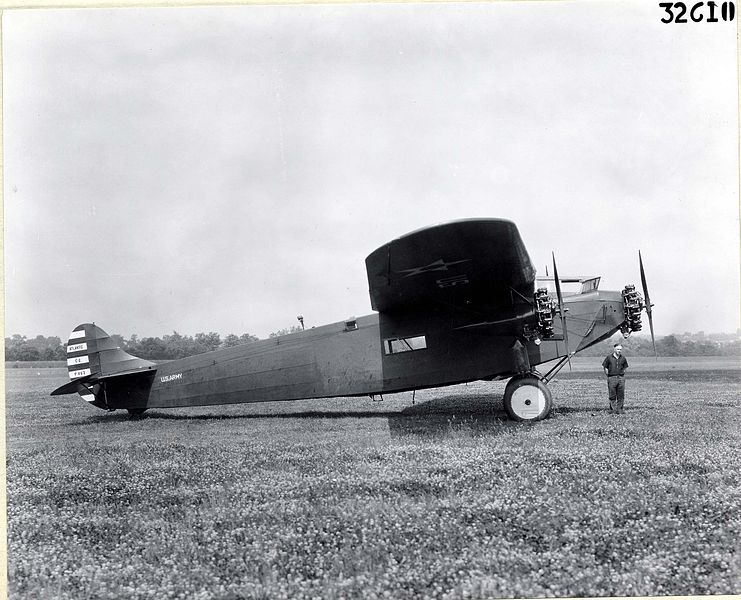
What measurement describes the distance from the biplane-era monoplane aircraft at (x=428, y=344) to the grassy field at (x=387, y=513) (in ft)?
3.85

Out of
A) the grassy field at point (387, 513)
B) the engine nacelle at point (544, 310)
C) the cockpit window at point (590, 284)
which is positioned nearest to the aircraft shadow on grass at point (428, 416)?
the grassy field at point (387, 513)

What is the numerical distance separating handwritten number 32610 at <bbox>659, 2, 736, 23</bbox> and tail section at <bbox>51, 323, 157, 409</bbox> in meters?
11.1

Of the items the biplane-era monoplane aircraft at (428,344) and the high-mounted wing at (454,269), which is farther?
the biplane-era monoplane aircraft at (428,344)

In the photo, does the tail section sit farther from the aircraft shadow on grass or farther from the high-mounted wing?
the high-mounted wing

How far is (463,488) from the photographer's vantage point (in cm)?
543

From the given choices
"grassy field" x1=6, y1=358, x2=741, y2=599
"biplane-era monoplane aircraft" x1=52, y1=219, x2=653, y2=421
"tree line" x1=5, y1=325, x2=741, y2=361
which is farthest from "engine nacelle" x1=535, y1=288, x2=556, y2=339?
"tree line" x1=5, y1=325, x2=741, y2=361

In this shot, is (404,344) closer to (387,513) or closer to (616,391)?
(616,391)

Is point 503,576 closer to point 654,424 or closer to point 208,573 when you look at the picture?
point 208,573

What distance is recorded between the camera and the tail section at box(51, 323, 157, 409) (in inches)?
440

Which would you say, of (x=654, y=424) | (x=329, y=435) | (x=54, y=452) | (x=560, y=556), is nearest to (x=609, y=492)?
(x=560, y=556)

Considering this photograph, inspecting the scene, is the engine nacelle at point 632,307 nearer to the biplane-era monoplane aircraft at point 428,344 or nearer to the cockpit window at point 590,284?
the biplane-era monoplane aircraft at point 428,344

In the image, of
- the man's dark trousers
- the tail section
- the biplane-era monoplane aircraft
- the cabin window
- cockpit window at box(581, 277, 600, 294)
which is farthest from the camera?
the tail section

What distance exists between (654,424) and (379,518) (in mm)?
5863

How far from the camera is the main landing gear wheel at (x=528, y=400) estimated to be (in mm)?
8875
